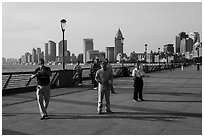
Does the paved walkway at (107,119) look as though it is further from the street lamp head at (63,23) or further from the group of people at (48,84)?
the street lamp head at (63,23)

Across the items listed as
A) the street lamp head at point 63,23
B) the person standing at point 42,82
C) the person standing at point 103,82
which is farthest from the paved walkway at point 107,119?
the street lamp head at point 63,23

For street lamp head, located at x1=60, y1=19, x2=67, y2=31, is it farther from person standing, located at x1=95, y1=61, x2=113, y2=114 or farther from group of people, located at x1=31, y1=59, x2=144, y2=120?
person standing, located at x1=95, y1=61, x2=113, y2=114

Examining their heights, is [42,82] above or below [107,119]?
above

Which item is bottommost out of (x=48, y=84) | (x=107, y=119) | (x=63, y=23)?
(x=107, y=119)

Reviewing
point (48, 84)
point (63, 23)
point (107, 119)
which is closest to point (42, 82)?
point (48, 84)

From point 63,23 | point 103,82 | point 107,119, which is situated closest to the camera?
point 107,119

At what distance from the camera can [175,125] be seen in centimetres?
627

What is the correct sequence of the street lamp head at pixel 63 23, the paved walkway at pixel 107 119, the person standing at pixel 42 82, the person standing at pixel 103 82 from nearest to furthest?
the paved walkway at pixel 107 119
the person standing at pixel 42 82
the person standing at pixel 103 82
the street lamp head at pixel 63 23

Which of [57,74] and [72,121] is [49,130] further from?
[57,74]

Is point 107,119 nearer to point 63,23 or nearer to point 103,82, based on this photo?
point 103,82

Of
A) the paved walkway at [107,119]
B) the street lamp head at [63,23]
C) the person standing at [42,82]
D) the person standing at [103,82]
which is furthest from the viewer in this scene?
the street lamp head at [63,23]

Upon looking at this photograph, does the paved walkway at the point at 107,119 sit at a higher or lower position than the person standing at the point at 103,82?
lower

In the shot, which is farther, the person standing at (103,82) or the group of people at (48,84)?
the person standing at (103,82)

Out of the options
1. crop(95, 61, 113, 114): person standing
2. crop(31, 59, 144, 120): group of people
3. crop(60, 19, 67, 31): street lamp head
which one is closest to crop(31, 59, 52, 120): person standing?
crop(31, 59, 144, 120): group of people
